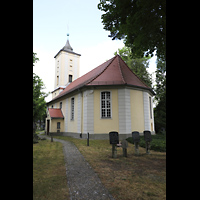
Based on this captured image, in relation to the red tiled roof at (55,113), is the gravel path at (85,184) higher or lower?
lower

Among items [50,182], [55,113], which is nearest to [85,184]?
[50,182]

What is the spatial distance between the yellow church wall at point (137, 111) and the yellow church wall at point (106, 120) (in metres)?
1.59

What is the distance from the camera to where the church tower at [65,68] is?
29673 mm

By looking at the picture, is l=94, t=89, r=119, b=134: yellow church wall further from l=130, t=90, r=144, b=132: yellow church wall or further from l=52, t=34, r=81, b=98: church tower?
l=52, t=34, r=81, b=98: church tower

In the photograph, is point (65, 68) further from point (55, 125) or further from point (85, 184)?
point (85, 184)

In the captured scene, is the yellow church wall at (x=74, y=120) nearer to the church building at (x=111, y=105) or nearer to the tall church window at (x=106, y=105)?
the church building at (x=111, y=105)

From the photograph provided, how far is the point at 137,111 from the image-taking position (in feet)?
48.9

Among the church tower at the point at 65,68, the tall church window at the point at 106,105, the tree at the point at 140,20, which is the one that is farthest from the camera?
the church tower at the point at 65,68

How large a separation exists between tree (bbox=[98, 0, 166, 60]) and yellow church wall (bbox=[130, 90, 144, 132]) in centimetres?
646

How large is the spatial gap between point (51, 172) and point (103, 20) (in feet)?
25.3

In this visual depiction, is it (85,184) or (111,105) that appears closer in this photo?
(85,184)

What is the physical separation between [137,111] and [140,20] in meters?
9.57

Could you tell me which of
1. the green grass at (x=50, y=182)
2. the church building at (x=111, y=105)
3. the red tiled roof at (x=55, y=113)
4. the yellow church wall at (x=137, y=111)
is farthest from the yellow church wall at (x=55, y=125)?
the green grass at (x=50, y=182)
